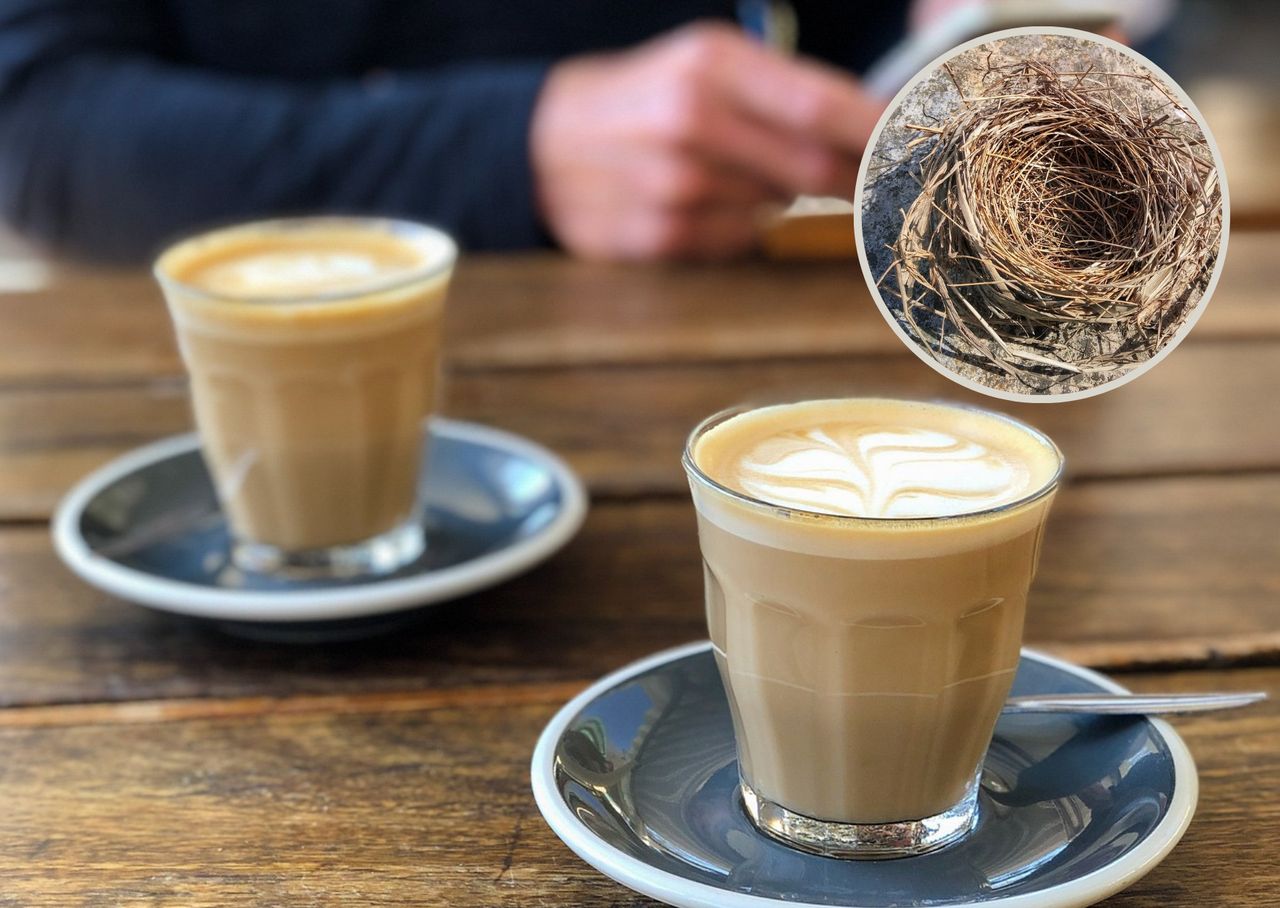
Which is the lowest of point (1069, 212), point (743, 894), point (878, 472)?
point (743, 894)

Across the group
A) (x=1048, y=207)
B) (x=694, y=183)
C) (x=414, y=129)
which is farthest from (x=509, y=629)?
(x=414, y=129)

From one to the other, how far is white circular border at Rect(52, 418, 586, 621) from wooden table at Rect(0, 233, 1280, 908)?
3cm

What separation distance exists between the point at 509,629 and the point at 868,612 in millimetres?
348

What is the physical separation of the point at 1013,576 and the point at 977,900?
0.48 feet

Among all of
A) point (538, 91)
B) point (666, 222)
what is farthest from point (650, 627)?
point (538, 91)

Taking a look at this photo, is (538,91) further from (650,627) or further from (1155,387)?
(650,627)

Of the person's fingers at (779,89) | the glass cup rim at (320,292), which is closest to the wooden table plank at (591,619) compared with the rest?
the glass cup rim at (320,292)

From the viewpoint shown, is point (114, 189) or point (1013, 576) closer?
point (1013, 576)

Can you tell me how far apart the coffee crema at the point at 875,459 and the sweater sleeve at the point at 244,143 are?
115cm

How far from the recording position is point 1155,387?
1344 millimetres

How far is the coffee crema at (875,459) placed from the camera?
0.67 metres

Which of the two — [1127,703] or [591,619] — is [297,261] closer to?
[591,619]

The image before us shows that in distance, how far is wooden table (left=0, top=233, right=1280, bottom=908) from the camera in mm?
670

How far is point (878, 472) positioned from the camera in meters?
0.69
